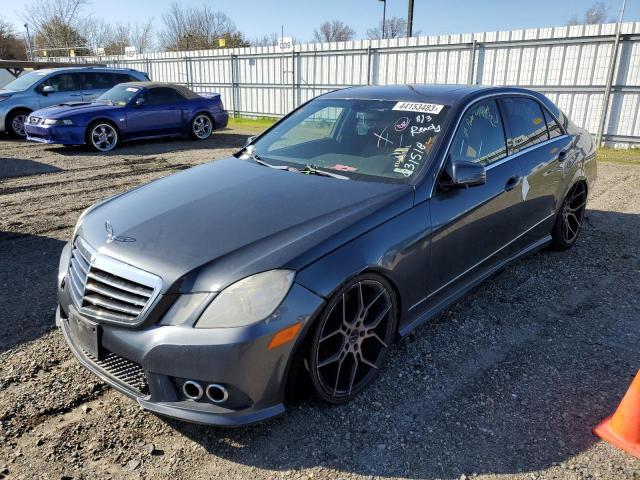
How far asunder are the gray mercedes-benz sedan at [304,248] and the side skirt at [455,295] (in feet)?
0.04

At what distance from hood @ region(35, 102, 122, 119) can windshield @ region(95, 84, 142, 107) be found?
10.9 inches

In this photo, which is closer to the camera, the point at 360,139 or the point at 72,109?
the point at 360,139

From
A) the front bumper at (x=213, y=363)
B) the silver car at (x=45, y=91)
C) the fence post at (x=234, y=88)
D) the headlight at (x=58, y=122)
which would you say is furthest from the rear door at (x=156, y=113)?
the front bumper at (x=213, y=363)

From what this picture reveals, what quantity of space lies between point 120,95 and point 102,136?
3.95ft

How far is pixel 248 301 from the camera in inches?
85.7

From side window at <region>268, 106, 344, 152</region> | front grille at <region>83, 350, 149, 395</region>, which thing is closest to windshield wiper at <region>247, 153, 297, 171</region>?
side window at <region>268, 106, 344, 152</region>

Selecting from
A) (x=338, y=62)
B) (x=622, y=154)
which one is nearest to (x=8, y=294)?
(x=622, y=154)

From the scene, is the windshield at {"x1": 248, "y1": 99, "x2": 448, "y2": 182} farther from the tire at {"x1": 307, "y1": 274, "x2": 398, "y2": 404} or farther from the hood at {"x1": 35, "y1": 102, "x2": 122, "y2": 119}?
the hood at {"x1": 35, "y1": 102, "x2": 122, "y2": 119}

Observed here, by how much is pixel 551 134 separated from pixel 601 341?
6.56 feet

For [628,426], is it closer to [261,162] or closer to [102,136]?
[261,162]

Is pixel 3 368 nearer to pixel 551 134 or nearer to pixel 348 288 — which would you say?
pixel 348 288

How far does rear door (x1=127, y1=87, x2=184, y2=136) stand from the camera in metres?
11.2

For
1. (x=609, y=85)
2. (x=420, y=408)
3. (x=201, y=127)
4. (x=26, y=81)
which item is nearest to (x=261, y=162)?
(x=420, y=408)

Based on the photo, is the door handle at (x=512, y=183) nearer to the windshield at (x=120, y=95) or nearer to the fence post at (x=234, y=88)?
the windshield at (x=120, y=95)
